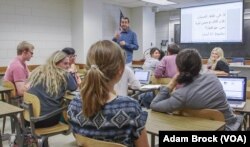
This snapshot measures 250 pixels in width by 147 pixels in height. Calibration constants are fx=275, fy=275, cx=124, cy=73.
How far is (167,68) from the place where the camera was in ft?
13.4

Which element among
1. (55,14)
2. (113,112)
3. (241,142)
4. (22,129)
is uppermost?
(55,14)

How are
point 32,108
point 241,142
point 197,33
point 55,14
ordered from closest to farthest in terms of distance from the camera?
point 241,142 < point 32,108 < point 55,14 < point 197,33

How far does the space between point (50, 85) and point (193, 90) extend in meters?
1.29

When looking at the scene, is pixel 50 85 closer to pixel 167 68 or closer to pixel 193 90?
pixel 193 90

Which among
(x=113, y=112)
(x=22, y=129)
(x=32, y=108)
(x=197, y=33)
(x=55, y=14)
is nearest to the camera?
(x=113, y=112)

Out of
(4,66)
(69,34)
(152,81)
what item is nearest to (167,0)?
(69,34)

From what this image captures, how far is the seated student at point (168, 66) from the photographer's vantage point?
13.2ft

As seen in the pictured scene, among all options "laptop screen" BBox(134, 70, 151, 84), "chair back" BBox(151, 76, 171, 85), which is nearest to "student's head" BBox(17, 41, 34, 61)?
"laptop screen" BBox(134, 70, 151, 84)

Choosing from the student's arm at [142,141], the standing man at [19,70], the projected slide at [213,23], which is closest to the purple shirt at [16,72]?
the standing man at [19,70]

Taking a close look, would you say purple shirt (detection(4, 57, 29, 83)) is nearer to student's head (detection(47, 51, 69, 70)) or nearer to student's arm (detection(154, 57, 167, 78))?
student's head (detection(47, 51, 69, 70))

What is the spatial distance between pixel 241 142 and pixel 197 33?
6.69 meters

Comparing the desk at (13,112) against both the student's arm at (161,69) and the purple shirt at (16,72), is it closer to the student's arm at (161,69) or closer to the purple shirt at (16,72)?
the purple shirt at (16,72)

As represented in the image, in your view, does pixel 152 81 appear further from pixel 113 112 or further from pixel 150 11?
pixel 150 11

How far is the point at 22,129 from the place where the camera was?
261 centimetres
